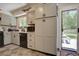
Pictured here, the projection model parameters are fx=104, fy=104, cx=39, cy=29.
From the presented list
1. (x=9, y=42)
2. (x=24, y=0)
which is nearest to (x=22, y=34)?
(x=9, y=42)

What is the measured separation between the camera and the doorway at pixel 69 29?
1.62 m

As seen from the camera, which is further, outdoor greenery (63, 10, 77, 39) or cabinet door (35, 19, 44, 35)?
cabinet door (35, 19, 44, 35)

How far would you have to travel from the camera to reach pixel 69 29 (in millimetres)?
1638

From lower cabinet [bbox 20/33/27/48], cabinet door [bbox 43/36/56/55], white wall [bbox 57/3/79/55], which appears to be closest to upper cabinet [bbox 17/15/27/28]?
lower cabinet [bbox 20/33/27/48]

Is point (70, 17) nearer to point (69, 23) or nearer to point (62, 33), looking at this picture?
point (69, 23)

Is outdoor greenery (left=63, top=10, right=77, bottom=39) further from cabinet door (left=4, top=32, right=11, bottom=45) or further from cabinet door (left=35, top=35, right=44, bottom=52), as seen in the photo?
cabinet door (left=4, top=32, right=11, bottom=45)

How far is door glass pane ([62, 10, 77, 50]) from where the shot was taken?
1618 mm

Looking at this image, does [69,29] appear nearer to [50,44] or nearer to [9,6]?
[50,44]

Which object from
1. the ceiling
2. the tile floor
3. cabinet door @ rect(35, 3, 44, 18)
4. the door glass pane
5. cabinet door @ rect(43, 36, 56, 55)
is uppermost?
the ceiling

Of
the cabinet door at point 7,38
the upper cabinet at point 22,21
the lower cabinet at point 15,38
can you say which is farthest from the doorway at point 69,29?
the cabinet door at point 7,38

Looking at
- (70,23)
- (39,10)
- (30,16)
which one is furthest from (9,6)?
(70,23)

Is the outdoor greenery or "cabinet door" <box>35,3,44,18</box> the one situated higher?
"cabinet door" <box>35,3,44,18</box>

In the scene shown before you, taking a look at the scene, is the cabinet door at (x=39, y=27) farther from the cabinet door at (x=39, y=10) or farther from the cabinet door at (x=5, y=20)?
the cabinet door at (x=5, y=20)

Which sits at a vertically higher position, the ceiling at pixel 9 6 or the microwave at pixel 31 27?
the ceiling at pixel 9 6
